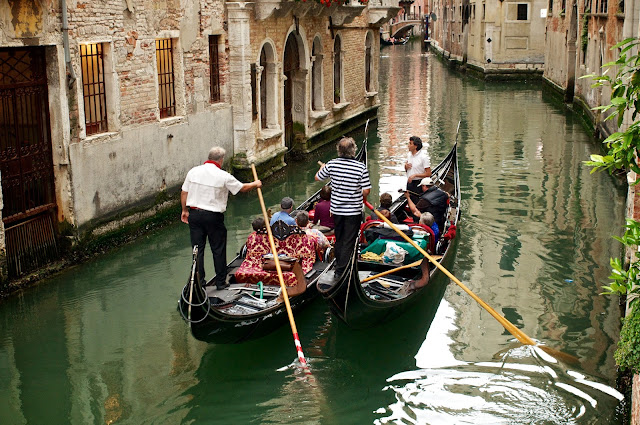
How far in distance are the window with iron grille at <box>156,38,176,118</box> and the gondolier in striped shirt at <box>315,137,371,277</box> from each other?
127 inches

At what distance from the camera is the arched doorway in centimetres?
1136

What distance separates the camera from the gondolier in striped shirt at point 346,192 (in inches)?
219

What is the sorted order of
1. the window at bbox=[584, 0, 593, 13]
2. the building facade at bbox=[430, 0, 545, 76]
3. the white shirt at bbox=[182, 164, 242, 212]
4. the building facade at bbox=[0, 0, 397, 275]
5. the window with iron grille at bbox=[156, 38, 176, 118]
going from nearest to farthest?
1. the white shirt at bbox=[182, 164, 242, 212]
2. the building facade at bbox=[0, 0, 397, 275]
3. the window with iron grille at bbox=[156, 38, 176, 118]
4. the window at bbox=[584, 0, 593, 13]
5. the building facade at bbox=[430, 0, 545, 76]

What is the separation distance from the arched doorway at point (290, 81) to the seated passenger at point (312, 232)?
210 inches

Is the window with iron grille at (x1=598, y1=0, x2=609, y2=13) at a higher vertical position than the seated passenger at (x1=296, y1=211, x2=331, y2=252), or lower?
higher

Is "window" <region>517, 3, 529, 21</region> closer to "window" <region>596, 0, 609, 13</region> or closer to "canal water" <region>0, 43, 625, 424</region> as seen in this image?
"window" <region>596, 0, 609, 13</region>

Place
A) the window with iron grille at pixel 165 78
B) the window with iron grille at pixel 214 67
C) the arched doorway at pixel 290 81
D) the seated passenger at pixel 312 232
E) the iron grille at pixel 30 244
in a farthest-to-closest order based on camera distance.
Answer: the arched doorway at pixel 290 81
the window with iron grille at pixel 214 67
the window with iron grille at pixel 165 78
the iron grille at pixel 30 244
the seated passenger at pixel 312 232

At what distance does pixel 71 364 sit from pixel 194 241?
3.41 feet

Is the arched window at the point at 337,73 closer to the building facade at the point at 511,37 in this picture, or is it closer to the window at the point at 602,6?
the window at the point at 602,6

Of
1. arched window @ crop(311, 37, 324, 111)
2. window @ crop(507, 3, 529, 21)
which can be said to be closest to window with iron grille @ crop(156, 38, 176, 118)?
arched window @ crop(311, 37, 324, 111)

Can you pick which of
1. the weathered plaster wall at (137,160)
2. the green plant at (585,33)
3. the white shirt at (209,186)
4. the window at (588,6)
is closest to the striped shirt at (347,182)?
the white shirt at (209,186)

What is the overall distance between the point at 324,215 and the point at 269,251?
108 cm

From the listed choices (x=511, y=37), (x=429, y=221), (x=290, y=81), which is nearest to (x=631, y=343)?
(x=429, y=221)

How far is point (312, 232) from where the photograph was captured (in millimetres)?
6148
